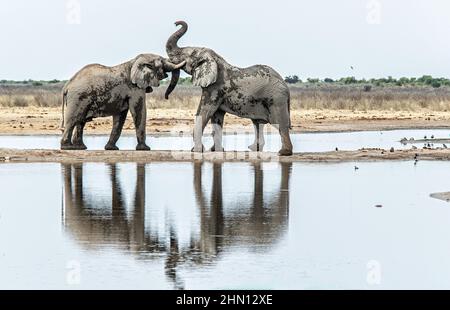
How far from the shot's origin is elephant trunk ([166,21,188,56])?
31672mm

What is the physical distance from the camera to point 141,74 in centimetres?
3139

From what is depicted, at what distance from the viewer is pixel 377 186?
24.5 meters

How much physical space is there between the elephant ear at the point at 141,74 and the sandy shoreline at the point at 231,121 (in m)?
9.60

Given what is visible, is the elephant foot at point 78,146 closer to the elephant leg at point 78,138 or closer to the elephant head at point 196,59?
the elephant leg at point 78,138

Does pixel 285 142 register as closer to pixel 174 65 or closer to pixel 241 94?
pixel 241 94

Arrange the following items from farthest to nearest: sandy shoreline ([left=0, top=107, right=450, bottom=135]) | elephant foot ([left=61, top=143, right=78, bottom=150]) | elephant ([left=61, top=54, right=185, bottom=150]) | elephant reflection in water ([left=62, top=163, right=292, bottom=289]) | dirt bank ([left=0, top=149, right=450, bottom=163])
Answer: sandy shoreline ([left=0, top=107, right=450, bottom=135])
elephant foot ([left=61, top=143, right=78, bottom=150])
elephant ([left=61, top=54, right=185, bottom=150])
dirt bank ([left=0, top=149, right=450, bottom=163])
elephant reflection in water ([left=62, top=163, right=292, bottom=289])

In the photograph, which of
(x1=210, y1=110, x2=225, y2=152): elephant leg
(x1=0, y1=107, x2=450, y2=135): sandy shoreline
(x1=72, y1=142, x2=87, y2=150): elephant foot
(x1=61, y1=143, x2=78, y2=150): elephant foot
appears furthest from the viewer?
(x1=0, y1=107, x2=450, y2=135): sandy shoreline

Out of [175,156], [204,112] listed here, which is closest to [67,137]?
[175,156]

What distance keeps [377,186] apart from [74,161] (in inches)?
319

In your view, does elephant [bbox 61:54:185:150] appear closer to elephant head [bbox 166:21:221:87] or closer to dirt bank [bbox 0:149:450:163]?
elephant head [bbox 166:21:221:87]

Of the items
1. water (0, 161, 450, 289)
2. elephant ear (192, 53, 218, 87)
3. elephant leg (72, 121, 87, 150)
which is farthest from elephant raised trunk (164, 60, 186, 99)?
water (0, 161, 450, 289)

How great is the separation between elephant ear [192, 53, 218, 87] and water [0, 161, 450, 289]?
12.7 ft
